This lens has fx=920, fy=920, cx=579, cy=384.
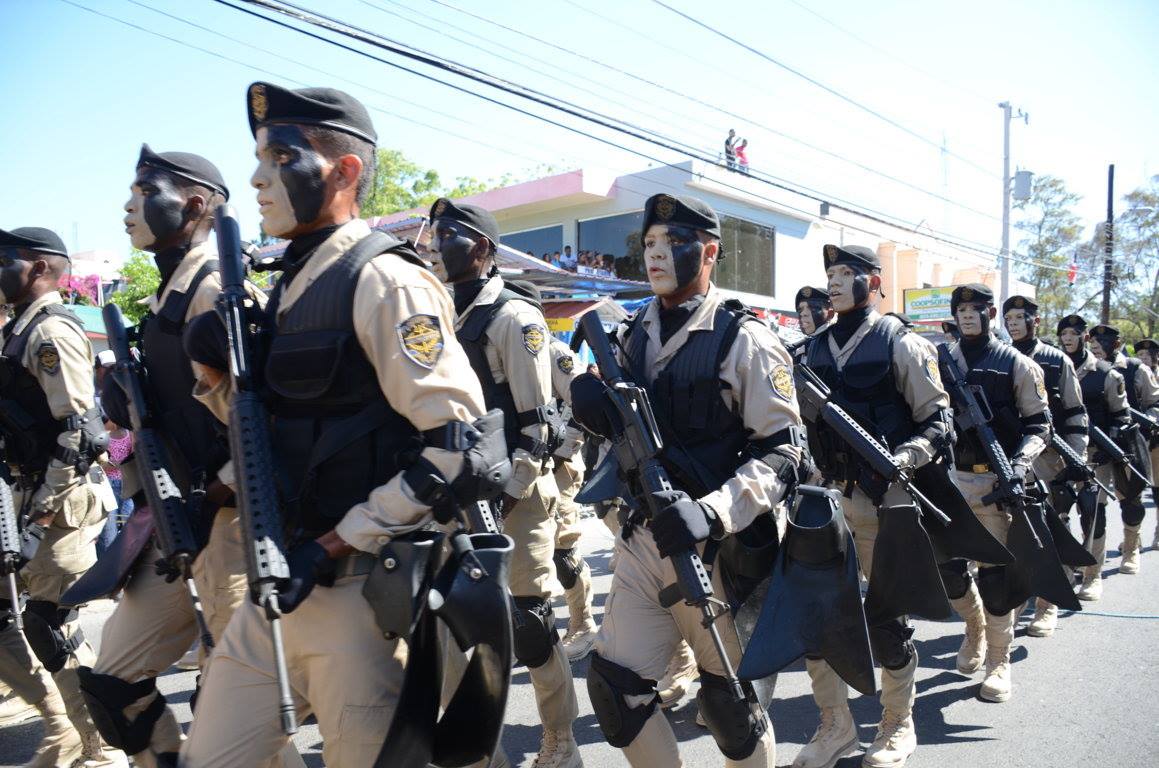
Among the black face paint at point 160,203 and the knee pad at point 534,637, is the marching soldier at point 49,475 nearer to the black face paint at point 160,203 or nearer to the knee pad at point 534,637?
the black face paint at point 160,203

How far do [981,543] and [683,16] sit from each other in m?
9.61

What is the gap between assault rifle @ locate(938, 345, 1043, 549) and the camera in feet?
18.0

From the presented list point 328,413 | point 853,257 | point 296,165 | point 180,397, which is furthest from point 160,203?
point 853,257

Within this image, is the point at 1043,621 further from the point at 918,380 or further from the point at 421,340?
the point at 421,340

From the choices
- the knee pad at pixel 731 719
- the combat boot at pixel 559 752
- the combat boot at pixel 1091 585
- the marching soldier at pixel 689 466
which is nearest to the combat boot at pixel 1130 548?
the combat boot at pixel 1091 585

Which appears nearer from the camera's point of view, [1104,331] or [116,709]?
[116,709]

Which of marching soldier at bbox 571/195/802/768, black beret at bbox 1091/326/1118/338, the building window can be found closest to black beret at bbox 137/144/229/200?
marching soldier at bbox 571/195/802/768

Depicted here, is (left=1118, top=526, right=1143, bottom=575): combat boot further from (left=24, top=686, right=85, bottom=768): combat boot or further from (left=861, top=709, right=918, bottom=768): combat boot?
(left=24, top=686, right=85, bottom=768): combat boot

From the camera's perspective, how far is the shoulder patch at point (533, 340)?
417 cm

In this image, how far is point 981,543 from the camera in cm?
461

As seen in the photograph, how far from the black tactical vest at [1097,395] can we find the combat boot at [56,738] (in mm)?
8355

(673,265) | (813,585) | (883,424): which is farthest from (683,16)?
(813,585)

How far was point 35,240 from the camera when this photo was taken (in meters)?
4.60

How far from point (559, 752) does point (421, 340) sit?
→ 2434 mm
